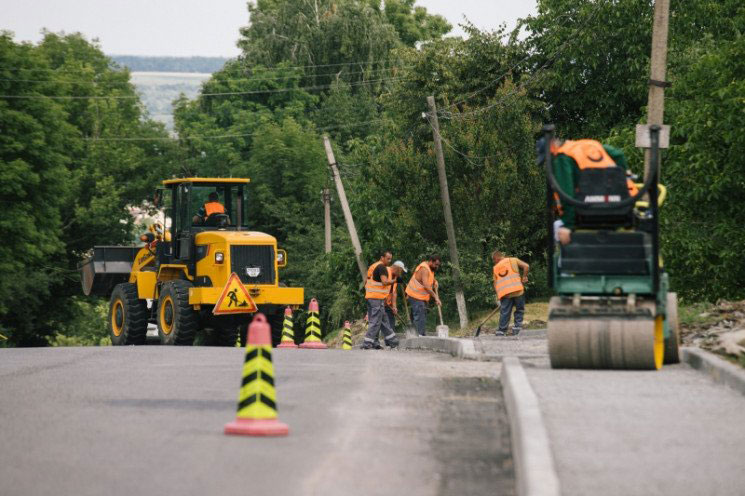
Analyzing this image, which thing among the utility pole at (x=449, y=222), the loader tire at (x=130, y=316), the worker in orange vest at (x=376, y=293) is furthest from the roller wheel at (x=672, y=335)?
the utility pole at (x=449, y=222)

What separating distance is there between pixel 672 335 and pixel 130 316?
1374cm

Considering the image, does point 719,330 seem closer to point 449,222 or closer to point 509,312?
point 509,312

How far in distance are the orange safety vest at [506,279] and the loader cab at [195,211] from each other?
5.06m

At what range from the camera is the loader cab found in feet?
87.0

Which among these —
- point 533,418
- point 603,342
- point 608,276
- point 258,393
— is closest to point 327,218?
point 608,276

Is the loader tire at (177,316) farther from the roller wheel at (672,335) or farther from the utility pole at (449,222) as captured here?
the utility pole at (449,222)

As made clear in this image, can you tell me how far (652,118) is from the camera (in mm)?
23469

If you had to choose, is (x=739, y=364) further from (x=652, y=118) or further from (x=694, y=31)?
(x=694, y=31)

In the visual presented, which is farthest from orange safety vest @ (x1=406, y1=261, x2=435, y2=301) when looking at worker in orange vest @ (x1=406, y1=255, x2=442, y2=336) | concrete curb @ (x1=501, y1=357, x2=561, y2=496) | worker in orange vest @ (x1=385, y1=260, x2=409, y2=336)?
concrete curb @ (x1=501, y1=357, x2=561, y2=496)

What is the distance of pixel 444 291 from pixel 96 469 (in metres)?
32.5

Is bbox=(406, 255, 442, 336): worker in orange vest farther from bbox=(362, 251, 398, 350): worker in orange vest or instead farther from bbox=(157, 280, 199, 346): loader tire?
bbox=(157, 280, 199, 346): loader tire

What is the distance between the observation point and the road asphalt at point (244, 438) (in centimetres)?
895

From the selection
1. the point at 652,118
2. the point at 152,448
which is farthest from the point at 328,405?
the point at 652,118

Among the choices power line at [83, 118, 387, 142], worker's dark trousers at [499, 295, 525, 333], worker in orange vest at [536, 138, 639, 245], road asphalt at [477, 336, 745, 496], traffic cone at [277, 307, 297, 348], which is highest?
worker in orange vest at [536, 138, 639, 245]
